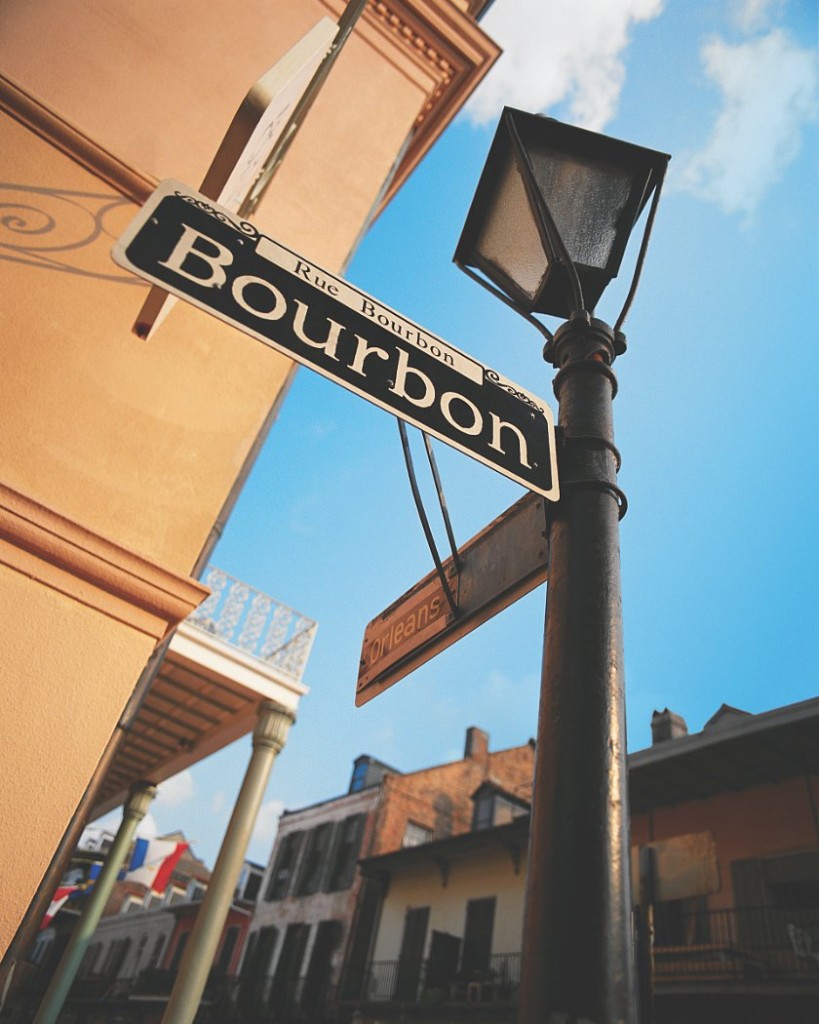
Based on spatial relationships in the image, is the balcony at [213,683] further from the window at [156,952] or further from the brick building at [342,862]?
the window at [156,952]

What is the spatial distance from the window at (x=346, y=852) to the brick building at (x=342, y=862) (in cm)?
4

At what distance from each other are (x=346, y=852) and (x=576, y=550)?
77.6 feet

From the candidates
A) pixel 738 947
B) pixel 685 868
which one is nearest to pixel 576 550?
pixel 685 868

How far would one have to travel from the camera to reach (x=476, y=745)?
86.4ft

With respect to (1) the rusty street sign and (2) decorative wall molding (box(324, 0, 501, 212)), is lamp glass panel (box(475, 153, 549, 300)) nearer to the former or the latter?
(1) the rusty street sign

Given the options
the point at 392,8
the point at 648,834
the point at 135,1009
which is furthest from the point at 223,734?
the point at 135,1009

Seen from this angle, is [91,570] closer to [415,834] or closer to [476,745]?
[415,834]

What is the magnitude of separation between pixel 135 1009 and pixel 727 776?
77.3 feet

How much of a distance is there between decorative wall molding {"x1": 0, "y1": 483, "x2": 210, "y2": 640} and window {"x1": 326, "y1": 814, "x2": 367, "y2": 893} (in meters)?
21.2

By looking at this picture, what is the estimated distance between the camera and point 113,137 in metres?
3.84

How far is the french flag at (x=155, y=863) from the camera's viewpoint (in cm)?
1246

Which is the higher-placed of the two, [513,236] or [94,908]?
[513,236]

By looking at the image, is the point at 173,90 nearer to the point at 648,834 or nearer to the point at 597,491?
the point at 597,491

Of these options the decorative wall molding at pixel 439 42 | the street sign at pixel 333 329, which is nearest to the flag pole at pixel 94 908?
the street sign at pixel 333 329
